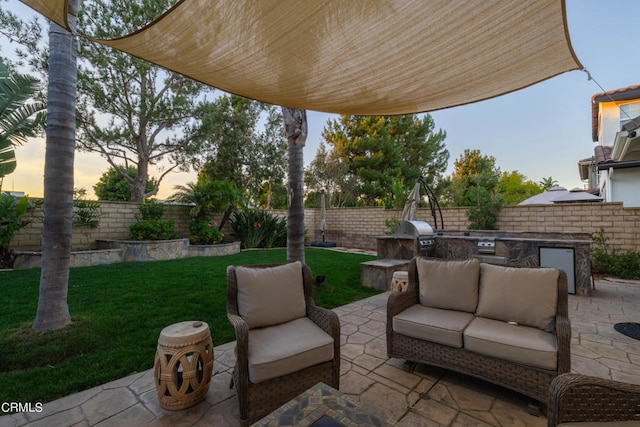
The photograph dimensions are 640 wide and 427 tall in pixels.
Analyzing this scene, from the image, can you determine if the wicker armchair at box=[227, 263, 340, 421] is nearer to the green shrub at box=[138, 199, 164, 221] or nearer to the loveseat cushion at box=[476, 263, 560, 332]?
the loveseat cushion at box=[476, 263, 560, 332]

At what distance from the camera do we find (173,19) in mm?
1918

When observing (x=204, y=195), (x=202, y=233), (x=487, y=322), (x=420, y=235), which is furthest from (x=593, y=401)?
(x=204, y=195)

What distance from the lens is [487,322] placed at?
2266 millimetres

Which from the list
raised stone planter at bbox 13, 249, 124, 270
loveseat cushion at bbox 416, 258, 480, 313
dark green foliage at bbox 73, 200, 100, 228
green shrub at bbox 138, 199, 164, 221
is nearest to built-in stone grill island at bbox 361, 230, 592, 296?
loveseat cushion at bbox 416, 258, 480, 313

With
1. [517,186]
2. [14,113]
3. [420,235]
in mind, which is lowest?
[420,235]

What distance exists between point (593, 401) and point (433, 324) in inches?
43.9

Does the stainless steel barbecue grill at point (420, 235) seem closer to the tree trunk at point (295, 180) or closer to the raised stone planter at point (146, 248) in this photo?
the tree trunk at point (295, 180)

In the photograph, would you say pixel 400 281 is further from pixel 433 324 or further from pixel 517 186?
pixel 517 186

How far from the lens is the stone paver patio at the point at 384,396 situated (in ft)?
5.94

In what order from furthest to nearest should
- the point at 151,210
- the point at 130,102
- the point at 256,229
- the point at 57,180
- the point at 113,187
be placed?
the point at 113,187 < the point at 130,102 < the point at 256,229 < the point at 151,210 < the point at 57,180

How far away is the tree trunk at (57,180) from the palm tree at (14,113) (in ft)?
4.15

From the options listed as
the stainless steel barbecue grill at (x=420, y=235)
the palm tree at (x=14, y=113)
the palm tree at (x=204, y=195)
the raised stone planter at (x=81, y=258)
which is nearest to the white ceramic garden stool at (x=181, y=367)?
the palm tree at (x=14, y=113)

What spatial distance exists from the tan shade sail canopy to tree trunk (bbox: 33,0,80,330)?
121cm

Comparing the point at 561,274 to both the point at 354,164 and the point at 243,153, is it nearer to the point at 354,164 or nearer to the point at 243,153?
the point at 243,153
